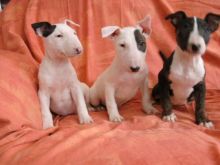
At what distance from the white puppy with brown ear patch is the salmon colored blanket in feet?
0.23

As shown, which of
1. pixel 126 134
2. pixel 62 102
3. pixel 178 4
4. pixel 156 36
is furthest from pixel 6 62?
pixel 178 4

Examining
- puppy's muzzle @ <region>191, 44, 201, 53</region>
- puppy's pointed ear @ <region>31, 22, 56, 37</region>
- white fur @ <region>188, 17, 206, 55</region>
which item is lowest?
puppy's muzzle @ <region>191, 44, 201, 53</region>

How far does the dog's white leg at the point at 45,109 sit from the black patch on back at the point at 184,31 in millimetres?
679

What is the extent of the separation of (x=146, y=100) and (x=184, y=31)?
434 mm

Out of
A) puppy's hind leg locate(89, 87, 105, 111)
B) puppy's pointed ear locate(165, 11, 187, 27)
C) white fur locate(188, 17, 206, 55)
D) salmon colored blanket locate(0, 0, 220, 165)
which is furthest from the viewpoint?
puppy's hind leg locate(89, 87, 105, 111)

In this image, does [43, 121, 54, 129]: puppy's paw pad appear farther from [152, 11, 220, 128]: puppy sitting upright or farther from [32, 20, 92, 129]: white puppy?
[152, 11, 220, 128]: puppy sitting upright

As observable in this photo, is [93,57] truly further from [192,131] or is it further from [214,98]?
[192,131]

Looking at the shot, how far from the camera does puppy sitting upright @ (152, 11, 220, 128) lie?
1.50 metres

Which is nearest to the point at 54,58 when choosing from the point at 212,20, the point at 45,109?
the point at 45,109

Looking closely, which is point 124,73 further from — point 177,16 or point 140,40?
point 177,16

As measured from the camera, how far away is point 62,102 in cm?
177

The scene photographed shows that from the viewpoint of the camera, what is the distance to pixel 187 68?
164 centimetres

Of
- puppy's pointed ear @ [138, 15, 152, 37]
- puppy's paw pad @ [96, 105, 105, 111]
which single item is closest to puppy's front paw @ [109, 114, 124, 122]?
puppy's paw pad @ [96, 105, 105, 111]

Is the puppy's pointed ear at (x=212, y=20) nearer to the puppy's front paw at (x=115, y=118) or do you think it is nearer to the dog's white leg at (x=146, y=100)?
the dog's white leg at (x=146, y=100)
